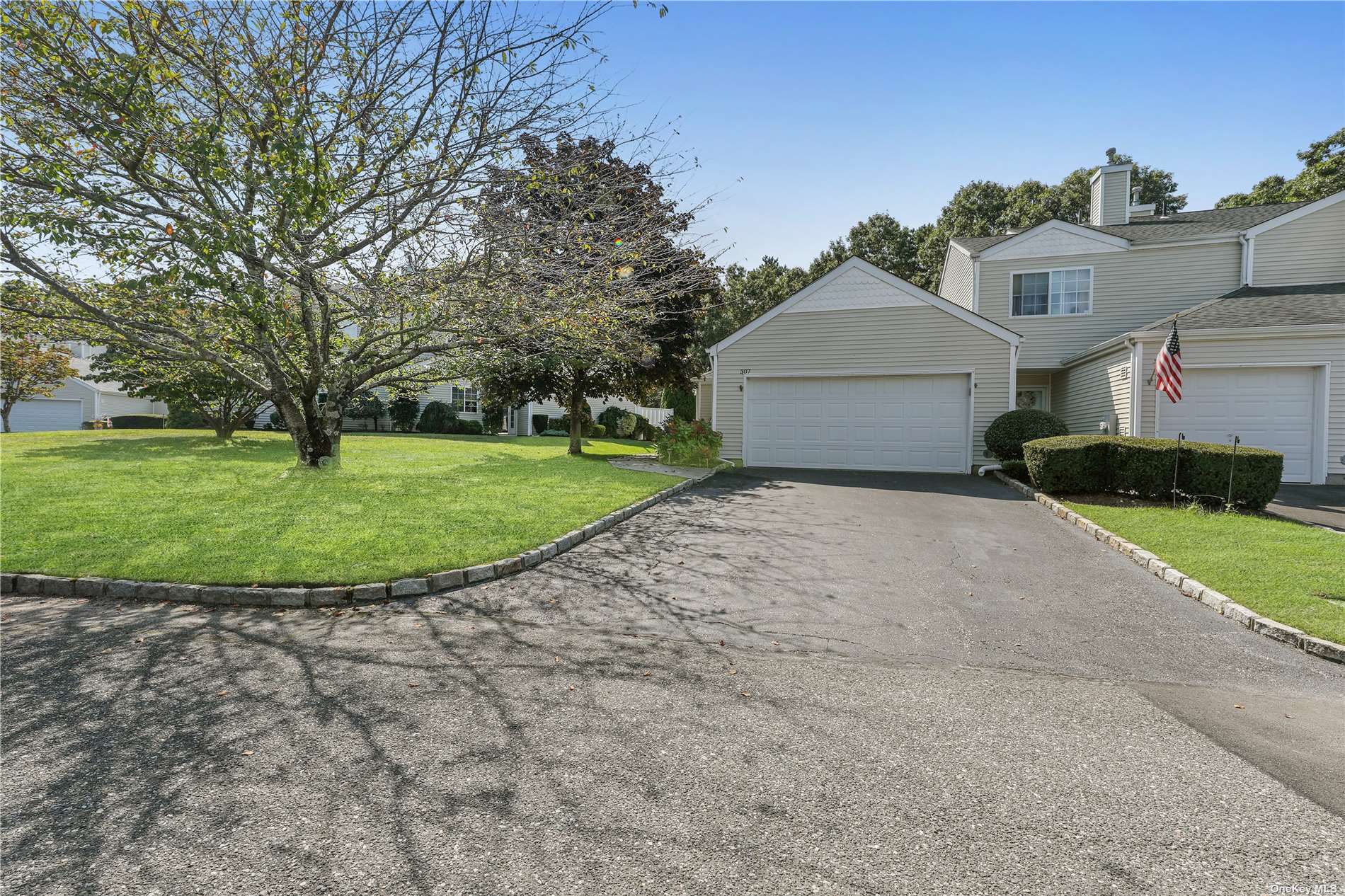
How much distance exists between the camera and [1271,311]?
12812mm

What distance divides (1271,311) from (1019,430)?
564 cm

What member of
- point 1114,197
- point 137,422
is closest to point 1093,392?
point 1114,197

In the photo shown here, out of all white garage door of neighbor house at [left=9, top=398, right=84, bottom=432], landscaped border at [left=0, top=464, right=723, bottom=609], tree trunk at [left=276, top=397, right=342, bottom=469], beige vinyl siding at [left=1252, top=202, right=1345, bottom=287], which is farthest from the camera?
white garage door of neighbor house at [left=9, top=398, right=84, bottom=432]

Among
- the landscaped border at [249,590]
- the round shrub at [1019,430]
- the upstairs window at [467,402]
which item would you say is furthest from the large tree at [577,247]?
the upstairs window at [467,402]

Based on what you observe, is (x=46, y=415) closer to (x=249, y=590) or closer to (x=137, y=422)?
(x=137, y=422)

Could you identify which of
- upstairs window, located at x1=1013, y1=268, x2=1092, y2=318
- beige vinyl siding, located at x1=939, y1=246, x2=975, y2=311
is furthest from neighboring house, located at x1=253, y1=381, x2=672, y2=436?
upstairs window, located at x1=1013, y1=268, x2=1092, y2=318

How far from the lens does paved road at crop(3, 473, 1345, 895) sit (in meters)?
2.18

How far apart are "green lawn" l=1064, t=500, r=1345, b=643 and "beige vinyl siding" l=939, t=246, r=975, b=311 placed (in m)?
10.00

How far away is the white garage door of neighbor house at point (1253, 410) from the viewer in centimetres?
1212

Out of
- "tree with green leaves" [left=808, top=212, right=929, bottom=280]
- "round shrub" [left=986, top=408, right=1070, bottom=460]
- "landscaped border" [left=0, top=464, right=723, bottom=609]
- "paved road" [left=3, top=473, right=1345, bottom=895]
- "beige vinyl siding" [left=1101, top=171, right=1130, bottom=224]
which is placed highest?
"tree with green leaves" [left=808, top=212, right=929, bottom=280]

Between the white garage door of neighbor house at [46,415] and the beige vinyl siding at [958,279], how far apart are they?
3794 centimetres

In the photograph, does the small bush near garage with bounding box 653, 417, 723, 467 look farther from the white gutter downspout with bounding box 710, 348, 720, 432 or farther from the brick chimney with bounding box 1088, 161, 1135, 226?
the brick chimney with bounding box 1088, 161, 1135, 226

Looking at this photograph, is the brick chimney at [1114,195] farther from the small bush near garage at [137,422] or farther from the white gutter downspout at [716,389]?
the small bush near garage at [137,422]

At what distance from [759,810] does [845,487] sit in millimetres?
9983
